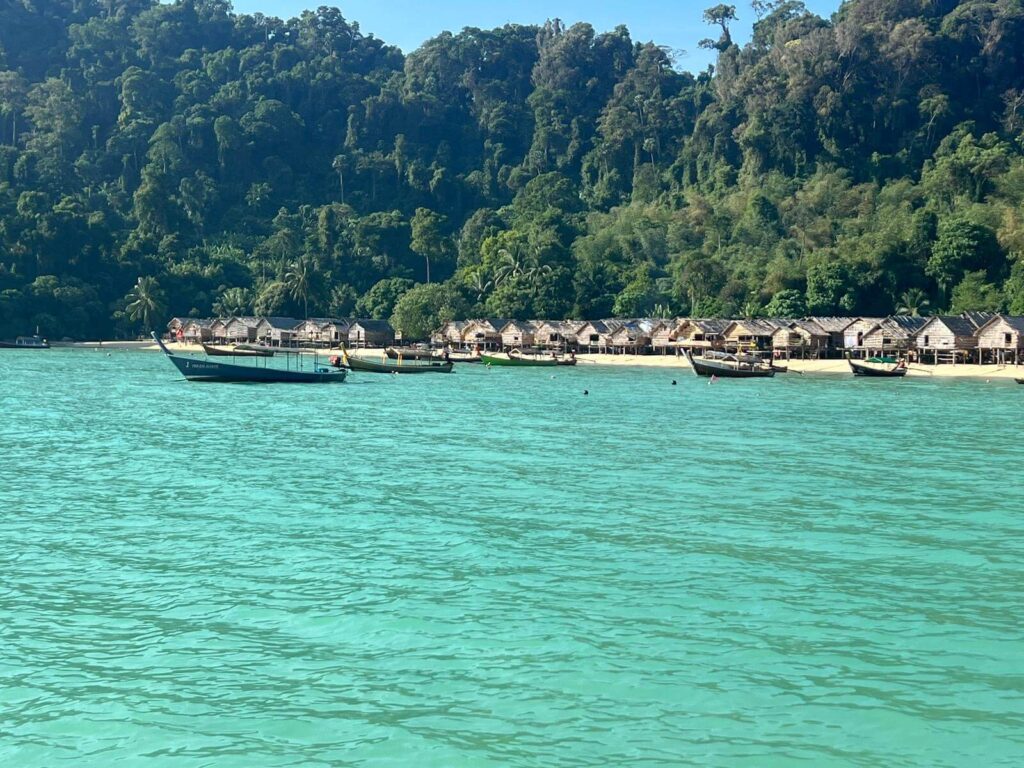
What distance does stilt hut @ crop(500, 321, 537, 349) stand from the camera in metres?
90.9

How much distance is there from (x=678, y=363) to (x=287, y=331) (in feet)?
137

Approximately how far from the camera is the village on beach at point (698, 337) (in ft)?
224

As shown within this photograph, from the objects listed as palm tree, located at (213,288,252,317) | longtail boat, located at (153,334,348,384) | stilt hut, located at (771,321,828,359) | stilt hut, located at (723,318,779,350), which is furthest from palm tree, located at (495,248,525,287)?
longtail boat, located at (153,334,348,384)

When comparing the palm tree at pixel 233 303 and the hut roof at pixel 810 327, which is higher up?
the palm tree at pixel 233 303

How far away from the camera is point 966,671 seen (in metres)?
9.80

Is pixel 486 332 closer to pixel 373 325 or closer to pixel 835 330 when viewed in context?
pixel 373 325

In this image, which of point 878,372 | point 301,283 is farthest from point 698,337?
point 301,283

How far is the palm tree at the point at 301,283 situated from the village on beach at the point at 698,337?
169 inches

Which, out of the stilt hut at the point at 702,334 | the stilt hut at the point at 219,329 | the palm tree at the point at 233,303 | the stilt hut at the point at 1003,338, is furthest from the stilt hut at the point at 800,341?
the palm tree at the point at 233,303

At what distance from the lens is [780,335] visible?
76812 mm

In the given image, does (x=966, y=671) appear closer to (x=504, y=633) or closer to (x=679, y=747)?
(x=679, y=747)

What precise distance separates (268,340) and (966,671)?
97.8 metres

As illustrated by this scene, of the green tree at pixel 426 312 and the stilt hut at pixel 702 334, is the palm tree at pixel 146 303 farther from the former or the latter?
the stilt hut at pixel 702 334

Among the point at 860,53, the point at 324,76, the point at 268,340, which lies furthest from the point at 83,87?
the point at 860,53
